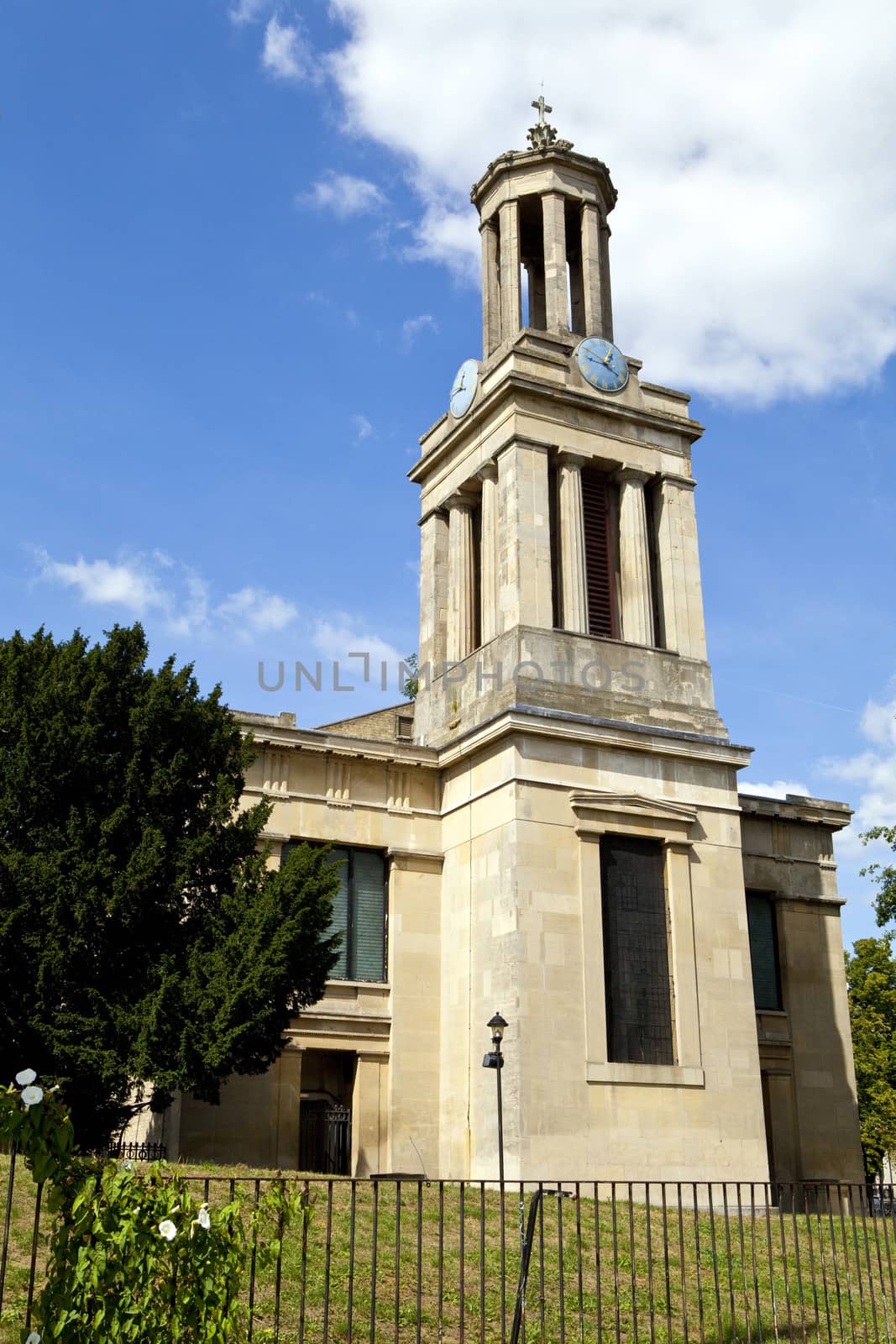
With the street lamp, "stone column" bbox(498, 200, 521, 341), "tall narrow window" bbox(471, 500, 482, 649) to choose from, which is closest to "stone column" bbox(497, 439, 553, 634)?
"tall narrow window" bbox(471, 500, 482, 649)

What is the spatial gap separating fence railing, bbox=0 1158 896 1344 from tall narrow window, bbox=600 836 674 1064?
7.08 metres

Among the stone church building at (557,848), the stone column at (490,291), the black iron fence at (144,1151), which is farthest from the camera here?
the stone column at (490,291)

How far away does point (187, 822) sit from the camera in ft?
72.7

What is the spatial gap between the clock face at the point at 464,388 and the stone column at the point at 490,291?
2.64 ft

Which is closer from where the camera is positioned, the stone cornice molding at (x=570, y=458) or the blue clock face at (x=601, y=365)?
the stone cornice molding at (x=570, y=458)

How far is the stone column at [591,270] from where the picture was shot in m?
32.6

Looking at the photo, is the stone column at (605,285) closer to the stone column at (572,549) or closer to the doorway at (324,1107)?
the stone column at (572,549)

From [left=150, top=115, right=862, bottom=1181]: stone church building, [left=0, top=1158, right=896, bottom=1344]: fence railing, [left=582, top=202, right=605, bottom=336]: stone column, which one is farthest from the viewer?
[left=582, top=202, right=605, bottom=336]: stone column

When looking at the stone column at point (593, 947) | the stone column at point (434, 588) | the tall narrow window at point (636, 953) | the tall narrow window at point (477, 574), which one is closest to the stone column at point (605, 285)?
the tall narrow window at point (477, 574)

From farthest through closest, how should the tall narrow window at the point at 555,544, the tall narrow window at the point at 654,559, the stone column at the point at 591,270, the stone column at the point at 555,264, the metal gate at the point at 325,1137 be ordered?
the stone column at the point at 591,270 < the stone column at the point at 555,264 < the tall narrow window at the point at 654,559 < the tall narrow window at the point at 555,544 < the metal gate at the point at 325,1137

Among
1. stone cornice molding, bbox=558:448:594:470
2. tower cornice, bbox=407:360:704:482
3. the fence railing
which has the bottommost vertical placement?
the fence railing

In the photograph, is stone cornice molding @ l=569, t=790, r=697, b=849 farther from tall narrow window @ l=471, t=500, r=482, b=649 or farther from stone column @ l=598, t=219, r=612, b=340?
stone column @ l=598, t=219, r=612, b=340

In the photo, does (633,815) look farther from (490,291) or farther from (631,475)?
(490,291)

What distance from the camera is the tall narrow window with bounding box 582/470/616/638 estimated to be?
29.7 meters
